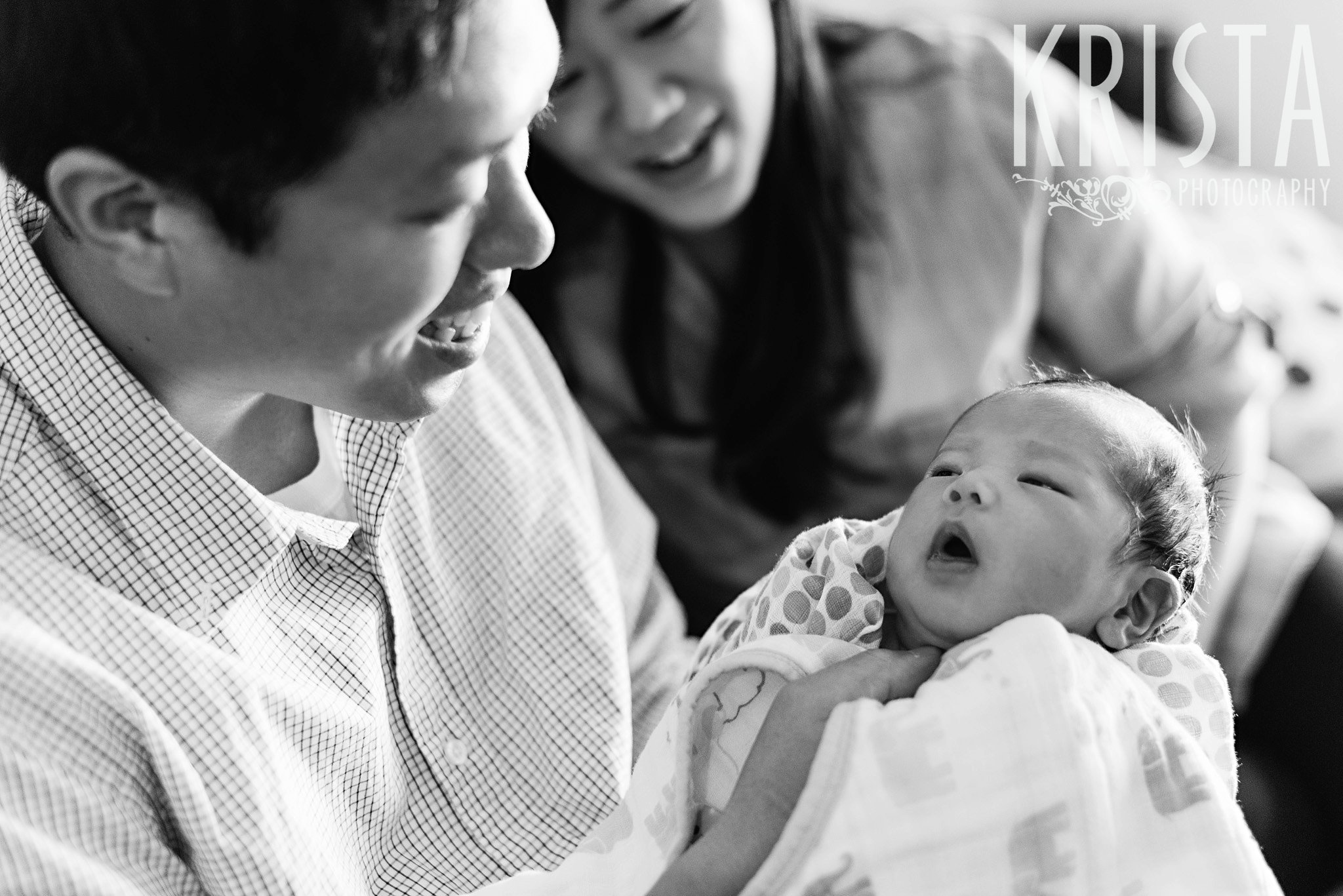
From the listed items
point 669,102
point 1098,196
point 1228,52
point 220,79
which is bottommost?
point 1228,52

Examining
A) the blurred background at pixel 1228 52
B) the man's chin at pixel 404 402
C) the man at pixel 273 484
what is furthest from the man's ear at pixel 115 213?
the blurred background at pixel 1228 52

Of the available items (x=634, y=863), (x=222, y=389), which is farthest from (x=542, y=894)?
(x=222, y=389)

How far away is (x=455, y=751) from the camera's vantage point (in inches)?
46.4

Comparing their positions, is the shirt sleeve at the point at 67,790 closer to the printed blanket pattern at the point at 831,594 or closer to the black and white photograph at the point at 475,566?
the black and white photograph at the point at 475,566

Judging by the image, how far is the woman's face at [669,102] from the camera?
4.77ft

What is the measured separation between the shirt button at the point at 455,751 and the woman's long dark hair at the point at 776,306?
28.8 inches

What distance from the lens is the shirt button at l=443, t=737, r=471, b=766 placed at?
118cm

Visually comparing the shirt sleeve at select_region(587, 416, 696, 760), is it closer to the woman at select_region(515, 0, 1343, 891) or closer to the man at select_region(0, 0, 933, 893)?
the man at select_region(0, 0, 933, 893)

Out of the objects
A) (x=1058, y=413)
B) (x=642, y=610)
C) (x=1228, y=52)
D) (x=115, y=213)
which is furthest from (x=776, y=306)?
(x=1228, y=52)

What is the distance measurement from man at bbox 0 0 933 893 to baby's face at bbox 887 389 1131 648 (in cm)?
7

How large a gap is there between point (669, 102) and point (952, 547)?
0.74 metres

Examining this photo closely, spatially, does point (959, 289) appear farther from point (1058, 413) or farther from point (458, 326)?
point (458, 326)

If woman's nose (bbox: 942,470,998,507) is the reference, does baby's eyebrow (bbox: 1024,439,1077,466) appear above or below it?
above

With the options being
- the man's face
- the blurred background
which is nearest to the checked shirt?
the man's face
